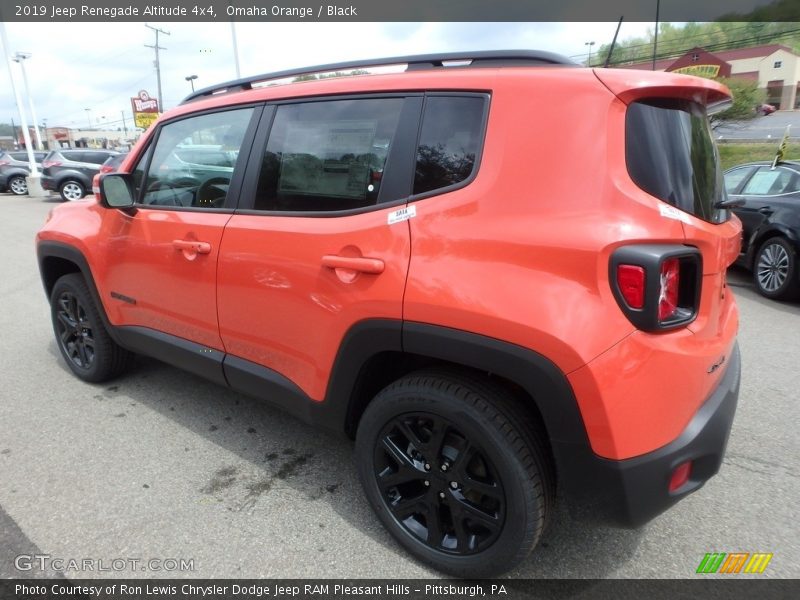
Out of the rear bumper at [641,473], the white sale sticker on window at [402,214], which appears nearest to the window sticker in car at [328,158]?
the white sale sticker on window at [402,214]

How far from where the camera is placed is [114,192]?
3.03m

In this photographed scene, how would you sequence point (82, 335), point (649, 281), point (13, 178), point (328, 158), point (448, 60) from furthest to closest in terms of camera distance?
point (13, 178) < point (82, 335) < point (328, 158) < point (448, 60) < point (649, 281)

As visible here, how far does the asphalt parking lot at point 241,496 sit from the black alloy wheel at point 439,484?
0.20m

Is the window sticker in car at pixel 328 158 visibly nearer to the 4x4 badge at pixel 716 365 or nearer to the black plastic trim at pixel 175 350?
the black plastic trim at pixel 175 350

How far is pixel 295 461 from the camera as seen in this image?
2840 millimetres

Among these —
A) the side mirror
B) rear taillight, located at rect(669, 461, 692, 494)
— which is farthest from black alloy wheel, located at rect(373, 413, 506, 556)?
the side mirror

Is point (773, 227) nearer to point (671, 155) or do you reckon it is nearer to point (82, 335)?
point (671, 155)

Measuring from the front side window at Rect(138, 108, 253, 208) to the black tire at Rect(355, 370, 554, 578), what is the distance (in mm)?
1456

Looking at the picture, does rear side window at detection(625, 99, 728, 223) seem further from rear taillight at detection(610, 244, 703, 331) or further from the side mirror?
the side mirror

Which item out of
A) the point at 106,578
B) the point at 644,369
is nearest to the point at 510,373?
the point at 644,369

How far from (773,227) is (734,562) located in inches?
204

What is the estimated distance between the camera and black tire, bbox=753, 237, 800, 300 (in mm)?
5730

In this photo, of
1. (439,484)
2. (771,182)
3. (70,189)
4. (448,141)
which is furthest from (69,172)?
(439,484)

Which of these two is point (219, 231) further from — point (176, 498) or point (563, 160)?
point (563, 160)
